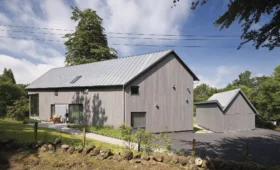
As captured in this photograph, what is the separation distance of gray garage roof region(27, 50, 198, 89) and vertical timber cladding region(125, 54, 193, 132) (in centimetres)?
65

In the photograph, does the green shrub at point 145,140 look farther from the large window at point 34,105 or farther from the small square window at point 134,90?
the large window at point 34,105

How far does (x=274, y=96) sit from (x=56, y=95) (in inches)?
1153

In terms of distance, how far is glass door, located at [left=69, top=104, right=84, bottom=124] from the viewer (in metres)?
21.1

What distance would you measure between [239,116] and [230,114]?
5.23 ft

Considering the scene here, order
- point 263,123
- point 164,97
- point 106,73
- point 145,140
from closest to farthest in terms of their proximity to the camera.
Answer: point 145,140 < point 164,97 < point 106,73 < point 263,123

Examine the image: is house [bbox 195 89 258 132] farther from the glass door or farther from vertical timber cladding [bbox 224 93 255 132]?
the glass door

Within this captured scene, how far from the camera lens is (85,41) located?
36.6 meters

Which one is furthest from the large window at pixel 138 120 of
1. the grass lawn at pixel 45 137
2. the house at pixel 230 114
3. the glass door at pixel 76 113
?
the house at pixel 230 114

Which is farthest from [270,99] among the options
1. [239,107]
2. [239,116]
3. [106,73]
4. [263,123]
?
[106,73]

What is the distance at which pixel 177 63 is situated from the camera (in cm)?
2073

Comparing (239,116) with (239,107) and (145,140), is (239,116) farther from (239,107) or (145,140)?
(145,140)

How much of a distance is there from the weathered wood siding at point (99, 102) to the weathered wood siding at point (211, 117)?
1181 cm

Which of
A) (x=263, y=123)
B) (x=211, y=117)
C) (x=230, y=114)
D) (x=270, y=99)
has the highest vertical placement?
(x=270, y=99)

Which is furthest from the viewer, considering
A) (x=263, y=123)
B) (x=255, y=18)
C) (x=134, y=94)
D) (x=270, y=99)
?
(x=263, y=123)
